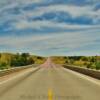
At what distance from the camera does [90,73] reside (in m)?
33.9

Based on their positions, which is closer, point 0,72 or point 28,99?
point 28,99

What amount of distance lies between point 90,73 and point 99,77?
592cm

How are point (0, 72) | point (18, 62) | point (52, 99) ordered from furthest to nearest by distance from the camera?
point (18, 62)
point (0, 72)
point (52, 99)

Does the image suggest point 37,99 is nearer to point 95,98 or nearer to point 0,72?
point 95,98

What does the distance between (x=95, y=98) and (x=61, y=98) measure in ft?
4.80

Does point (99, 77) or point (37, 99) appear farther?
point (99, 77)

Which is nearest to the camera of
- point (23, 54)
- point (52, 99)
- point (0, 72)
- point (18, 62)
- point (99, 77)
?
point (52, 99)

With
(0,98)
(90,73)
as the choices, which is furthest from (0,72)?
(0,98)

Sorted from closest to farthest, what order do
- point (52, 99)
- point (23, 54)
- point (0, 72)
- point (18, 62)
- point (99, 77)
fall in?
point (52, 99), point (99, 77), point (0, 72), point (18, 62), point (23, 54)

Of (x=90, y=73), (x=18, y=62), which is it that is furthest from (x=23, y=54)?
(x=90, y=73)

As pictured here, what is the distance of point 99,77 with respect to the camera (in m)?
28.0

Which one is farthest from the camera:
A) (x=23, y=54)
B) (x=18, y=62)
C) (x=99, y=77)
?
(x=23, y=54)

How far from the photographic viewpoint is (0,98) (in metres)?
13.9

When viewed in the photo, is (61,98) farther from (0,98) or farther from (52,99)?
(0,98)
